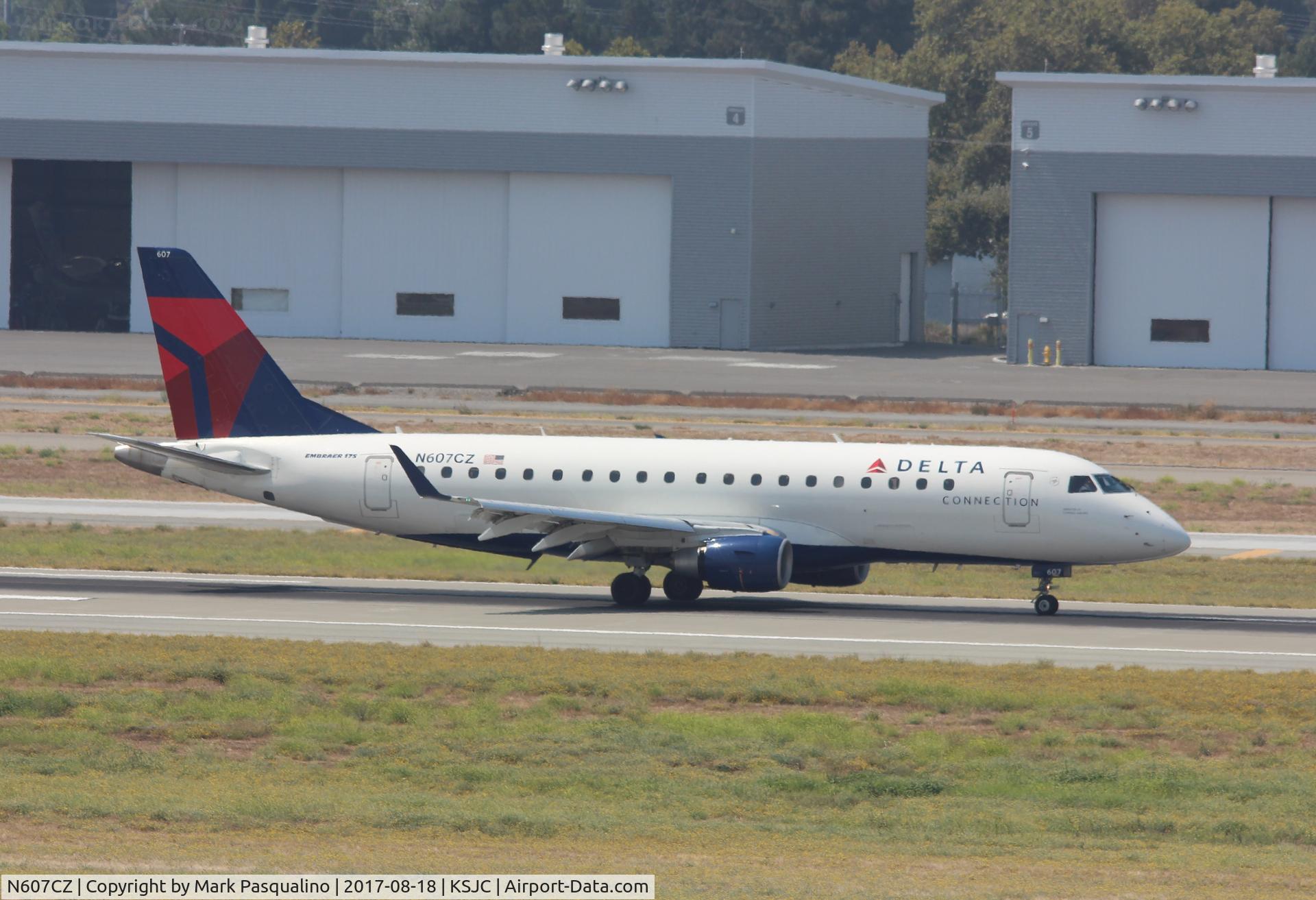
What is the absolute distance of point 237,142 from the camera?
287 feet

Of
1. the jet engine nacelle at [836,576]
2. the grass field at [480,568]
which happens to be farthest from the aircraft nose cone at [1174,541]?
the jet engine nacelle at [836,576]

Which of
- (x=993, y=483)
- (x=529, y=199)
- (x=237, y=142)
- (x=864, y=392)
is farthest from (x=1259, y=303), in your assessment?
(x=993, y=483)

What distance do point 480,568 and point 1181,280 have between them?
5525 cm

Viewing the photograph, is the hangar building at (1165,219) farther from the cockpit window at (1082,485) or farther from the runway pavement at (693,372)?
the cockpit window at (1082,485)

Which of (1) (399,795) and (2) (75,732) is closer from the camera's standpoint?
(1) (399,795)

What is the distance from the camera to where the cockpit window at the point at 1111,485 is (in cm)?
3291

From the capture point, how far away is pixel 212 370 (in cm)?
3678

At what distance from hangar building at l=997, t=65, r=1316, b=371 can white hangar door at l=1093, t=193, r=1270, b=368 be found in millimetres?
65

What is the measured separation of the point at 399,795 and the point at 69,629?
12604 mm

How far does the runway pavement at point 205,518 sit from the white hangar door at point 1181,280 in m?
42.3

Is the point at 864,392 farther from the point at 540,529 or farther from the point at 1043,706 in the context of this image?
the point at 1043,706

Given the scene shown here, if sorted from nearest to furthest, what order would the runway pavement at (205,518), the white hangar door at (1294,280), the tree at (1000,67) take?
the runway pavement at (205,518), the white hangar door at (1294,280), the tree at (1000,67)

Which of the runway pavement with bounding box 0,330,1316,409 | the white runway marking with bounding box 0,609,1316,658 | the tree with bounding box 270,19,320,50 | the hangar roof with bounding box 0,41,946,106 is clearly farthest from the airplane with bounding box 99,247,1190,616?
the tree with bounding box 270,19,320,50

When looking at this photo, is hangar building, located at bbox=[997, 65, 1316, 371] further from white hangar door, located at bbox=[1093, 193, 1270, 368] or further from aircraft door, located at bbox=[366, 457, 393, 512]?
aircraft door, located at bbox=[366, 457, 393, 512]
